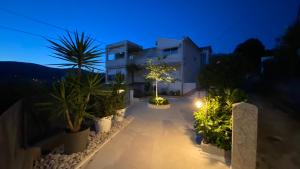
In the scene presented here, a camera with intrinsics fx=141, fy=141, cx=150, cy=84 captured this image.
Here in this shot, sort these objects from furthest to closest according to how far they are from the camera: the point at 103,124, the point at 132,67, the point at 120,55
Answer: the point at 120,55, the point at 132,67, the point at 103,124

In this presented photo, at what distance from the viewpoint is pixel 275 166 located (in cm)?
282

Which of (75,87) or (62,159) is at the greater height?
(75,87)

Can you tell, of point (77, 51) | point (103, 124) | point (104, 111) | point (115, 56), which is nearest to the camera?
point (77, 51)

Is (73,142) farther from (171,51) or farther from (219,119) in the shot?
(171,51)

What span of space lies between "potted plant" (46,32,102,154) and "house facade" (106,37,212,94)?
10.1 metres

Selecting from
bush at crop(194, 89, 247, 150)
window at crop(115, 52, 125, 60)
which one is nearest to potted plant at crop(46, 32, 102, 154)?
bush at crop(194, 89, 247, 150)

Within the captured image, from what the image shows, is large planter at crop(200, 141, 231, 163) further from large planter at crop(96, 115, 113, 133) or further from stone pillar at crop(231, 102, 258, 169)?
large planter at crop(96, 115, 113, 133)

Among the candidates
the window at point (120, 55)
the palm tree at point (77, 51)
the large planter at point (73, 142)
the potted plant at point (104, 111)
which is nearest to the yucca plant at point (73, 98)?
the large planter at point (73, 142)

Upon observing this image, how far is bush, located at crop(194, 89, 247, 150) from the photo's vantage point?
9.97ft

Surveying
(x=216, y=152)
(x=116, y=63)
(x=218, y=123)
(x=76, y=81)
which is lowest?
(x=216, y=152)

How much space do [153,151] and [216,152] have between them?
4.61ft

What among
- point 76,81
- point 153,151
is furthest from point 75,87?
point 153,151

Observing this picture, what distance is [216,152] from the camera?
3115mm

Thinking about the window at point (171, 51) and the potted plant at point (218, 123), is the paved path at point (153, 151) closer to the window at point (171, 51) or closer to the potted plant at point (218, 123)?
the potted plant at point (218, 123)
